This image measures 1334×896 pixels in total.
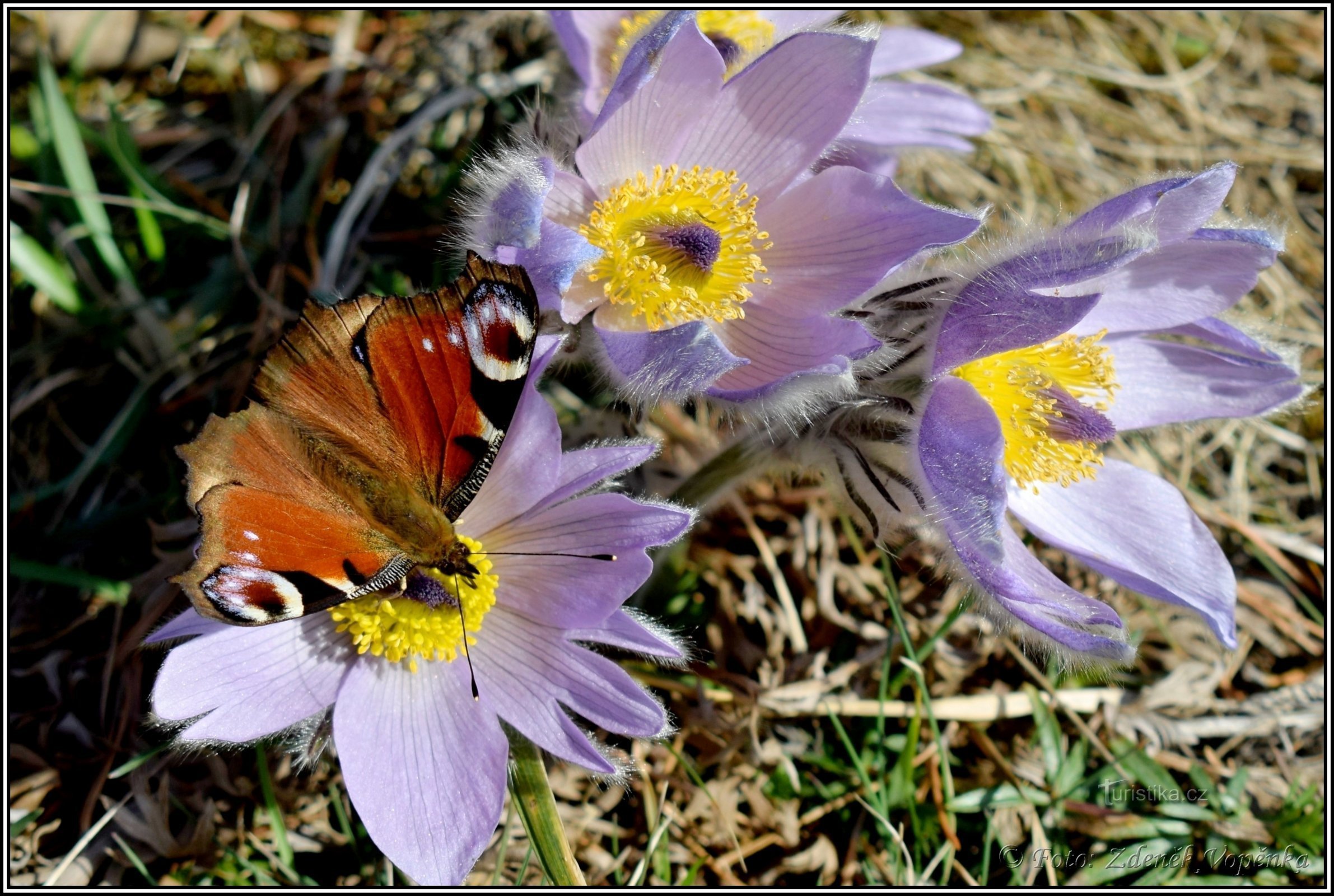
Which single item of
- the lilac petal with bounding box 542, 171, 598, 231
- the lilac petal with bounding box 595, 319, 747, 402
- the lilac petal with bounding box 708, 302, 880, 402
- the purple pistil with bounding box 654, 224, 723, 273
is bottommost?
the lilac petal with bounding box 708, 302, 880, 402

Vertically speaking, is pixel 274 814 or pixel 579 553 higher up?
pixel 579 553

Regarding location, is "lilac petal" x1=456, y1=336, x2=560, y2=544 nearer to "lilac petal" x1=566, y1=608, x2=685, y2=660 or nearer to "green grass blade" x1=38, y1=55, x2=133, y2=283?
"lilac petal" x1=566, y1=608, x2=685, y2=660

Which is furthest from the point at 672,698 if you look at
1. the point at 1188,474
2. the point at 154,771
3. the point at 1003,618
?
the point at 1188,474

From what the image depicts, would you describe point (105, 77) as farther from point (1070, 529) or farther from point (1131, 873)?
point (1131, 873)

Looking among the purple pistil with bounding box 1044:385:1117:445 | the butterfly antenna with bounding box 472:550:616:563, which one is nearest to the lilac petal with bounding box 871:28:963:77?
the purple pistil with bounding box 1044:385:1117:445

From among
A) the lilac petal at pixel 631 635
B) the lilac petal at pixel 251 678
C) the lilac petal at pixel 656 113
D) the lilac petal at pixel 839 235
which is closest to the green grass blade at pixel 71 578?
the lilac petal at pixel 251 678

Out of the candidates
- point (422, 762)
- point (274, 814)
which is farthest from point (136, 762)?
point (422, 762)

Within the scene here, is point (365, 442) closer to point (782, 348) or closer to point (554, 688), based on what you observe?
point (554, 688)
